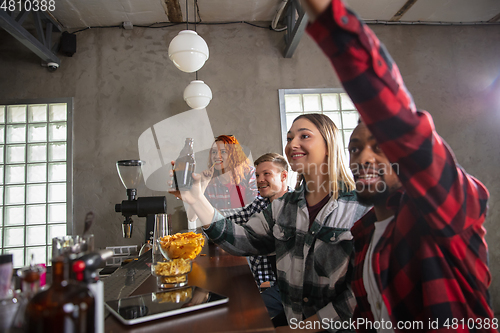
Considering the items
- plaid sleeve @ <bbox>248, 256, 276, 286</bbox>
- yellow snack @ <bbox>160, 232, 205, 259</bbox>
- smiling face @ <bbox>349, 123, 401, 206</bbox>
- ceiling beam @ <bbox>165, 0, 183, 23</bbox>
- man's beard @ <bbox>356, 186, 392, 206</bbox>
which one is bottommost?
plaid sleeve @ <bbox>248, 256, 276, 286</bbox>

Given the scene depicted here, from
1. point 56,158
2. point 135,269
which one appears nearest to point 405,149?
point 135,269

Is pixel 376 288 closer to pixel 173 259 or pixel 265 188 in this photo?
pixel 173 259

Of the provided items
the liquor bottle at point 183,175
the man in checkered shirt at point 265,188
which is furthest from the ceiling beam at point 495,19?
the liquor bottle at point 183,175

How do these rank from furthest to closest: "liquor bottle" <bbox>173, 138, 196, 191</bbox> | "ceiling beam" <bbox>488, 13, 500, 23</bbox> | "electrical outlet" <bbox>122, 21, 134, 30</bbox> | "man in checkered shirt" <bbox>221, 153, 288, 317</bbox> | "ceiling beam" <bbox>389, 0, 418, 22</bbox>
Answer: "ceiling beam" <bbox>488, 13, 500, 23</bbox> < "electrical outlet" <bbox>122, 21, 134, 30</bbox> < "ceiling beam" <bbox>389, 0, 418, 22</bbox> < "man in checkered shirt" <bbox>221, 153, 288, 317</bbox> < "liquor bottle" <bbox>173, 138, 196, 191</bbox>

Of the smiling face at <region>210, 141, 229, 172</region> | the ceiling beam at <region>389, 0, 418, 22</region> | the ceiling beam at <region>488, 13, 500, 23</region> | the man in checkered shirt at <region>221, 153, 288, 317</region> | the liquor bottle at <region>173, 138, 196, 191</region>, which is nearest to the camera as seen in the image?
the liquor bottle at <region>173, 138, 196, 191</region>

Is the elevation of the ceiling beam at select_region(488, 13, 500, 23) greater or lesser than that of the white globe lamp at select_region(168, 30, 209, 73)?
greater

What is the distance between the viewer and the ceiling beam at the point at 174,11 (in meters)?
3.21

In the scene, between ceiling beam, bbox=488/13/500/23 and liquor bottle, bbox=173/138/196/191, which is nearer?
liquor bottle, bbox=173/138/196/191

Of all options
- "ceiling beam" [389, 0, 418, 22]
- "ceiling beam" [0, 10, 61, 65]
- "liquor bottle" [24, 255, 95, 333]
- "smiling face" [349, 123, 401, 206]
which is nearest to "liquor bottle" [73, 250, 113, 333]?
"liquor bottle" [24, 255, 95, 333]

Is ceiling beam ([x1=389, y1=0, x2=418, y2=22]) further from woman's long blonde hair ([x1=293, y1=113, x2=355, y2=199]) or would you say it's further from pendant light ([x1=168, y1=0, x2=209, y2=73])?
woman's long blonde hair ([x1=293, y1=113, x2=355, y2=199])

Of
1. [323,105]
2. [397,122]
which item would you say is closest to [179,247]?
[397,122]

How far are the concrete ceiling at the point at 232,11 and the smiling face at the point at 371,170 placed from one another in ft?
9.63

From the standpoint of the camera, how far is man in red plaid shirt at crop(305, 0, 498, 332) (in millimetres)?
529

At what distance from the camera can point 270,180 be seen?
7.55 ft
